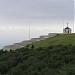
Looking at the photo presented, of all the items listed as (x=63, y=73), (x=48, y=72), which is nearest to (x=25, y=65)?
(x=48, y=72)

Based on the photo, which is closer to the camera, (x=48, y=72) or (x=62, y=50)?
(x=48, y=72)

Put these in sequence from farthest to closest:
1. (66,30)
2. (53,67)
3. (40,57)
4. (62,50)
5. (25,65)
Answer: (66,30)
(62,50)
(40,57)
(25,65)
(53,67)

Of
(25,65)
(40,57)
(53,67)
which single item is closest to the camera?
(53,67)

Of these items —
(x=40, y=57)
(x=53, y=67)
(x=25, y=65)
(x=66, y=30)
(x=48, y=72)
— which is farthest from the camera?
(x=66, y=30)

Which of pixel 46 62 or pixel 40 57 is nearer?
pixel 46 62

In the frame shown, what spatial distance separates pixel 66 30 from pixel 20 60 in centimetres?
3396

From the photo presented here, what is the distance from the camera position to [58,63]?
93.7ft

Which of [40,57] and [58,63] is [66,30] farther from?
[58,63]

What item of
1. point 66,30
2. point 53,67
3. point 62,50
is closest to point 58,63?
point 53,67

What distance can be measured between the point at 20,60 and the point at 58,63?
25.9 feet

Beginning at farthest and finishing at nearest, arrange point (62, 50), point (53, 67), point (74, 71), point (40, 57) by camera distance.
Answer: point (62, 50), point (40, 57), point (53, 67), point (74, 71)

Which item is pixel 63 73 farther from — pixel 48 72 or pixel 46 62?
pixel 46 62

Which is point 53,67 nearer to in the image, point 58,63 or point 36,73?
point 58,63

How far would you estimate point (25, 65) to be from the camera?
2980cm
